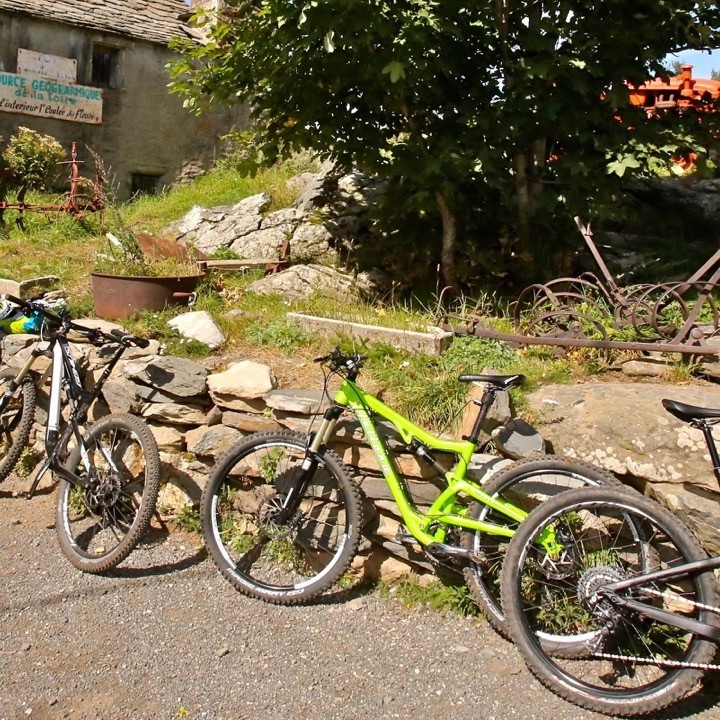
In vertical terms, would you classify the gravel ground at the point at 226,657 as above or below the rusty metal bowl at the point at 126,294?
below

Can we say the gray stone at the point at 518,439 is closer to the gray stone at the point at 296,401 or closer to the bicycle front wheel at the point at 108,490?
the gray stone at the point at 296,401

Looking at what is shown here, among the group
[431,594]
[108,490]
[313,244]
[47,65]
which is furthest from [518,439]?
[47,65]

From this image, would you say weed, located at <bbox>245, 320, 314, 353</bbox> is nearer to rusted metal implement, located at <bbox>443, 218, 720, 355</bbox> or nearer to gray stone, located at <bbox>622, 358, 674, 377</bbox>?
rusted metal implement, located at <bbox>443, 218, 720, 355</bbox>

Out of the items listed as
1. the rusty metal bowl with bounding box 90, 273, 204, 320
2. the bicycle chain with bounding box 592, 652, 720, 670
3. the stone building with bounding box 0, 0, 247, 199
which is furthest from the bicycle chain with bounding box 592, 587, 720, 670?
the stone building with bounding box 0, 0, 247, 199

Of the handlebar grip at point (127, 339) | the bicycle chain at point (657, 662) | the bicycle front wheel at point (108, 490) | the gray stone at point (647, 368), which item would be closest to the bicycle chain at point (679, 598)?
the bicycle chain at point (657, 662)

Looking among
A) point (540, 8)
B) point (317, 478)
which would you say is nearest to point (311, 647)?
point (317, 478)

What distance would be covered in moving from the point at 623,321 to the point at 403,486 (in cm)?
194

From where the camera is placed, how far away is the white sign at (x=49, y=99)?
13.3 metres

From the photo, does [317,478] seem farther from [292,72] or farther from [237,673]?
[292,72]

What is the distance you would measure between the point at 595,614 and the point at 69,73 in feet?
45.9

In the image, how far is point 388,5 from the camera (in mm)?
4945

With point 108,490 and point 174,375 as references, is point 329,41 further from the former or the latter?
point 108,490

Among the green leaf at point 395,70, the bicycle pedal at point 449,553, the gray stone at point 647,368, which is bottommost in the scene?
the bicycle pedal at point 449,553

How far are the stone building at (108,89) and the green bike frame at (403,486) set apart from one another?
1107cm
